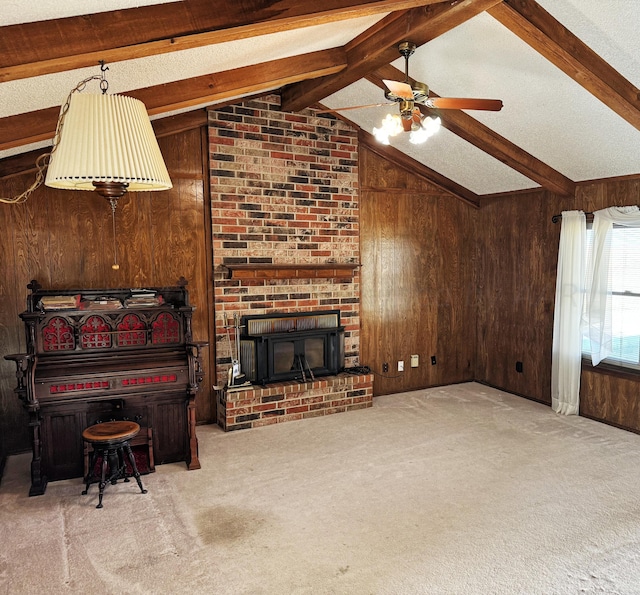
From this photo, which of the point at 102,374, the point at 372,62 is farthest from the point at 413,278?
the point at 102,374

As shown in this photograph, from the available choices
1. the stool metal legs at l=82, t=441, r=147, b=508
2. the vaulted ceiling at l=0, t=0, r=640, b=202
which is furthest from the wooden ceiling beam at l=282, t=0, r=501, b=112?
the stool metal legs at l=82, t=441, r=147, b=508

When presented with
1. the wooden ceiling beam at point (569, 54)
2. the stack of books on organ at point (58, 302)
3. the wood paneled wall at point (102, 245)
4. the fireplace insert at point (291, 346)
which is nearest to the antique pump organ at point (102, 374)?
the stack of books on organ at point (58, 302)

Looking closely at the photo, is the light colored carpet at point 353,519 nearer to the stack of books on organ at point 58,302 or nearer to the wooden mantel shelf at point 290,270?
the stack of books on organ at point 58,302

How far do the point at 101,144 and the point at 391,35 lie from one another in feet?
8.39

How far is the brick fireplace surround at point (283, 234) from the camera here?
4.97 metres

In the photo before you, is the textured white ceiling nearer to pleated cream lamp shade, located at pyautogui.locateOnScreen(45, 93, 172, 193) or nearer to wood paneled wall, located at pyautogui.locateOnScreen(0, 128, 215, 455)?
pleated cream lamp shade, located at pyautogui.locateOnScreen(45, 93, 172, 193)

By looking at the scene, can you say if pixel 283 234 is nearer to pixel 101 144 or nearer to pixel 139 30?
pixel 139 30

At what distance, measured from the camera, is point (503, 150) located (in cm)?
491

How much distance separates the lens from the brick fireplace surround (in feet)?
16.3

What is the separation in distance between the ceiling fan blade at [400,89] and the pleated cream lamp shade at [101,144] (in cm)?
174

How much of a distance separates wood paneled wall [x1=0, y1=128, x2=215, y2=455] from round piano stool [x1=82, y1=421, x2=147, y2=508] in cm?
125

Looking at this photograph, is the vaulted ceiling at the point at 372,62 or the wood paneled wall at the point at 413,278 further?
the wood paneled wall at the point at 413,278

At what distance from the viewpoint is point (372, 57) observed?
3725 millimetres

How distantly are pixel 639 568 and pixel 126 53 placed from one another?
3.56 meters
